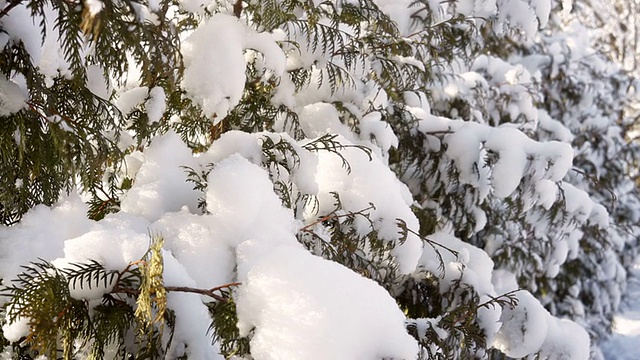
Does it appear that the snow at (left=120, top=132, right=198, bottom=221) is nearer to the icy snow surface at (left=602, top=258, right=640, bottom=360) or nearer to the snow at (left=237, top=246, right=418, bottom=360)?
the snow at (left=237, top=246, right=418, bottom=360)

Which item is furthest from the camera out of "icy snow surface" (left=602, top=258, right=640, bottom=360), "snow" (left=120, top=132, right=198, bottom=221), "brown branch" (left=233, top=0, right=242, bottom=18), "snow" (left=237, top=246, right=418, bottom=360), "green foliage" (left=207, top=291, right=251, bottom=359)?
"icy snow surface" (left=602, top=258, right=640, bottom=360)

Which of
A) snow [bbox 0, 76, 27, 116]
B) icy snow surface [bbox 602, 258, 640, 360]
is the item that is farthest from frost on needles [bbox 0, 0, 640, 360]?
icy snow surface [bbox 602, 258, 640, 360]

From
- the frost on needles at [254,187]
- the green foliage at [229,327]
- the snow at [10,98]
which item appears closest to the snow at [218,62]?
the frost on needles at [254,187]

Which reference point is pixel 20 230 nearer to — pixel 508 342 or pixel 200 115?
pixel 200 115

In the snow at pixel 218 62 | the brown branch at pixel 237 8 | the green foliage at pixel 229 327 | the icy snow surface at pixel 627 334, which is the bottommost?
the icy snow surface at pixel 627 334

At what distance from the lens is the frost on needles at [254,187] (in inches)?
43.3

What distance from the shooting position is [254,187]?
1.56m

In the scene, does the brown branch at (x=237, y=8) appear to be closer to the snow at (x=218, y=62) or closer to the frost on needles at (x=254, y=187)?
the frost on needles at (x=254, y=187)

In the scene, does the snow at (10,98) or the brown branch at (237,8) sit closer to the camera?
the snow at (10,98)

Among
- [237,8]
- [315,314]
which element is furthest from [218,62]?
[315,314]

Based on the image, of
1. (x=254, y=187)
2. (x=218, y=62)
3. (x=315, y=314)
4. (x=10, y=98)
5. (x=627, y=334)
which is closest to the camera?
(x=315, y=314)

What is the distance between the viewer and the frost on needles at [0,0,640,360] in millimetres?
1099

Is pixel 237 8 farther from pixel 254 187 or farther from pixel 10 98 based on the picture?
pixel 10 98

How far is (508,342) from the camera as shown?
2488 millimetres
